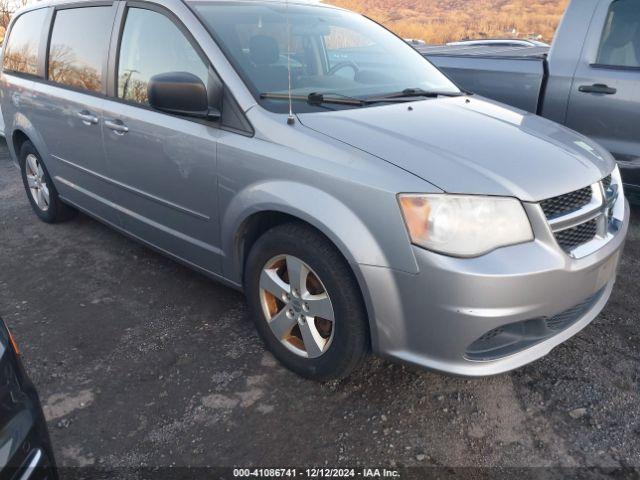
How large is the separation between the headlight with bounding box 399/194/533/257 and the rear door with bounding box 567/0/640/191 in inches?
91.7

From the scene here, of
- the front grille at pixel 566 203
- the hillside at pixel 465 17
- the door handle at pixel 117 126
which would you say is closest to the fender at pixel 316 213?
the front grille at pixel 566 203

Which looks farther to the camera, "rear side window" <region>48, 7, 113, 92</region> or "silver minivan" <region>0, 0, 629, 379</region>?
"rear side window" <region>48, 7, 113, 92</region>

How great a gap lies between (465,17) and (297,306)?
108 ft

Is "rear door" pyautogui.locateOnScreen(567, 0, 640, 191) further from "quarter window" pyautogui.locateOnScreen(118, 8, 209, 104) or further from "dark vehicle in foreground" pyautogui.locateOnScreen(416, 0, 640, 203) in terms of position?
"quarter window" pyautogui.locateOnScreen(118, 8, 209, 104)

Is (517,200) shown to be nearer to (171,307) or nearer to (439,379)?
(439,379)

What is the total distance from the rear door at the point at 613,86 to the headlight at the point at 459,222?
7.64 feet

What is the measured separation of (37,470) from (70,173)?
2855 mm

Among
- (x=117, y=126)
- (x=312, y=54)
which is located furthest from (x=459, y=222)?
(x=117, y=126)

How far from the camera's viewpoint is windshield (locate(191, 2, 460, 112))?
2.60 meters

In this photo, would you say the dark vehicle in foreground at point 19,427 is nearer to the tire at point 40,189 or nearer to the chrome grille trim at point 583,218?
the chrome grille trim at point 583,218

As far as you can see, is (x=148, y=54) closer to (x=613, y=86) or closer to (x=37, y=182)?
(x=37, y=182)

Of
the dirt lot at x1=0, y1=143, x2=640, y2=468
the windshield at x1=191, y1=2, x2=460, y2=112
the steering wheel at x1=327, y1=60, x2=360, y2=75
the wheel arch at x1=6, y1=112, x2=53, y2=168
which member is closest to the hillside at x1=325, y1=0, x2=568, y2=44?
the windshield at x1=191, y1=2, x2=460, y2=112

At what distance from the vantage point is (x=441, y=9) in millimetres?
37688

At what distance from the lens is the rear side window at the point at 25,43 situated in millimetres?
4125
